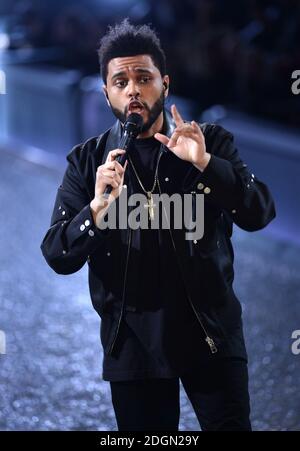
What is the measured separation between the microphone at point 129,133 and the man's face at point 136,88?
25mm

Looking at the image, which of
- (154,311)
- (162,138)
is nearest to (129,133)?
(162,138)

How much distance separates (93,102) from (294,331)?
436 centimetres

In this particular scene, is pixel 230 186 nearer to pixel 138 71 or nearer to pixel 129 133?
pixel 129 133

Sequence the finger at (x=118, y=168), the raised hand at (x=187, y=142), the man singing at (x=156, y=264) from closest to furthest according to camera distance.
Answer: the finger at (x=118, y=168)
the raised hand at (x=187, y=142)
the man singing at (x=156, y=264)

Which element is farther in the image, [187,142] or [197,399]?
[197,399]

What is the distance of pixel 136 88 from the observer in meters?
2.70

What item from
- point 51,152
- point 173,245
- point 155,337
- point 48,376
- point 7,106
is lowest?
point 48,376

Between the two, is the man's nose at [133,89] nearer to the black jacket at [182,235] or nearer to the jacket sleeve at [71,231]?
the black jacket at [182,235]

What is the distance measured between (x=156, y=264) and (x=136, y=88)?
52cm

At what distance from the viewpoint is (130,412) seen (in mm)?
2811

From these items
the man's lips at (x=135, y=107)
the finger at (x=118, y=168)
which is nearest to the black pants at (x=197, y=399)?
the finger at (x=118, y=168)

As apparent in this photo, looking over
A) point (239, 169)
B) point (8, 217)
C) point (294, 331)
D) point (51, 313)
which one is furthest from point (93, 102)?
point (239, 169)

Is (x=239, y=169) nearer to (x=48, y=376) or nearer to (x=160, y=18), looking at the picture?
(x=48, y=376)

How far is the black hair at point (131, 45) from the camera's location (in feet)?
9.04
